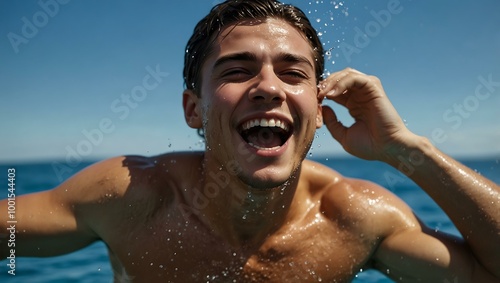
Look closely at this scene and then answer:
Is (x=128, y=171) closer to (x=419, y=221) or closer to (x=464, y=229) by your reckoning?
(x=419, y=221)

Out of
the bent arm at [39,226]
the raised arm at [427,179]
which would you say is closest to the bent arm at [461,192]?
the raised arm at [427,179]

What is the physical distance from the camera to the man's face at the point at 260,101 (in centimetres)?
242

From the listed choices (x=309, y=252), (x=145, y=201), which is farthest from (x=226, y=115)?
(x=309, y=252)

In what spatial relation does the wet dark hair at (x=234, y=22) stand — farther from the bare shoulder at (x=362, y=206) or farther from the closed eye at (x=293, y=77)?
the bare shoulder at (x=362, y=206)

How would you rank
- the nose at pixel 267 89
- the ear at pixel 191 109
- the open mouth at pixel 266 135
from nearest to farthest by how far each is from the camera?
the nose at pixel 267 89 < the open mouth at pixel 266 135 < the ear at pixel 191 109

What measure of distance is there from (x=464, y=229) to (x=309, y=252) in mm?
863

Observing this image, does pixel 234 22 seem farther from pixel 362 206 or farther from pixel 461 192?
pixel 461 192

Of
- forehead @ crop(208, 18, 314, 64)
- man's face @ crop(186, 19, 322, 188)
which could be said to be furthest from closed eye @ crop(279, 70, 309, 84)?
forehead @ crop(208, 18, 314, 64)

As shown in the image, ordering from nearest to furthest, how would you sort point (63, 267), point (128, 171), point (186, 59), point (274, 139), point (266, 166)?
point (266, 166), point (274, 139), point (128, 171), point (186, 59), point (63, 267)

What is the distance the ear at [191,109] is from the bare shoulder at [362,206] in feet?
2.42

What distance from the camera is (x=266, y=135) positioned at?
2.65 metres

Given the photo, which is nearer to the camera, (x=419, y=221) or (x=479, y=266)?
(x=479, y=266)

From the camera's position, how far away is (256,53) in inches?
98.3

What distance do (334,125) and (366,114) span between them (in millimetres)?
218
